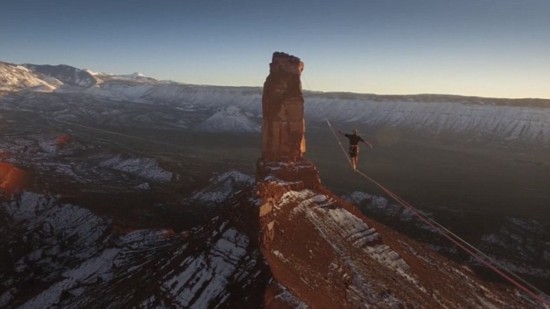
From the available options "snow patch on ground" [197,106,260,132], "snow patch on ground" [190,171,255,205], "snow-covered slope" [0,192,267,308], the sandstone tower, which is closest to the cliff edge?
the sandstone tower

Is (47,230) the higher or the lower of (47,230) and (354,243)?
the lower

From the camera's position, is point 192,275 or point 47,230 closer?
point 192,275

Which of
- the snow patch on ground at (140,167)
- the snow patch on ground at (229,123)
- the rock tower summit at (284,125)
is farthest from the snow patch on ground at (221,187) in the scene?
the snow patch on ground at (229,123)

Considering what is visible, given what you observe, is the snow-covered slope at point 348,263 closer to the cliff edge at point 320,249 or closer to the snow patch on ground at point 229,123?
the cliff edge at point 320,249

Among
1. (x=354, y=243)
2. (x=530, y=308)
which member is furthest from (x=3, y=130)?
(x=530, y=308)

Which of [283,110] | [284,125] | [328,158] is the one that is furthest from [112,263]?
[328,158]

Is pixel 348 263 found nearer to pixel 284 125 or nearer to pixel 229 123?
pixel 284 125

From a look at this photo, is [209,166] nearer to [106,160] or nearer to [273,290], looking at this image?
[106,160]

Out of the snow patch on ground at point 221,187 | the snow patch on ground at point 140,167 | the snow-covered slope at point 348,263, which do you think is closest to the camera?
the snow-covered slope at point 348,263
